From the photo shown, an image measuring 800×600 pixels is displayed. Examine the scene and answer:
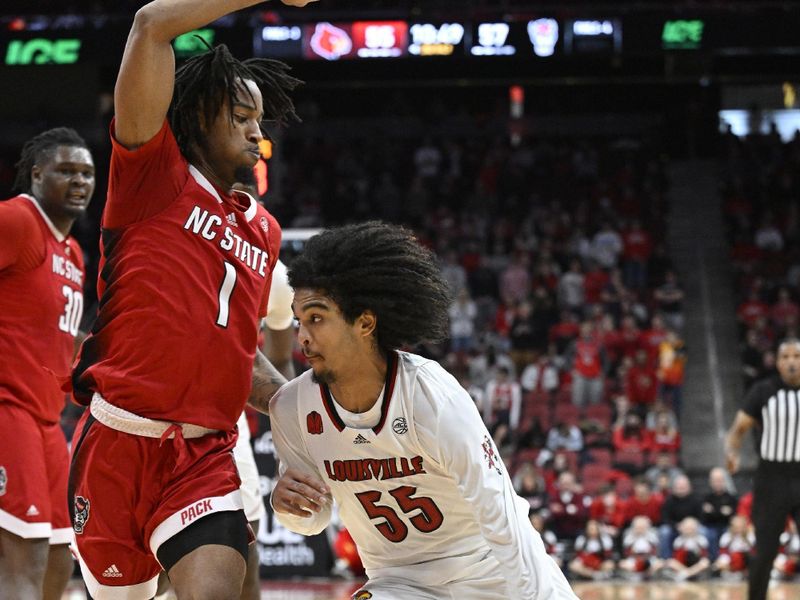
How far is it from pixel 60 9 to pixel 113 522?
17.0 m

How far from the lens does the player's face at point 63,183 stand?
5.17 meters

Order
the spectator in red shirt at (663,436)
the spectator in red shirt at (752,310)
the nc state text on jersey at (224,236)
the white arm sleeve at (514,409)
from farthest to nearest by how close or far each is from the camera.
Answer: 1. the spectator in red shirt at (752,310)
2. the white arm sleeve at (514,409)
3. the spectator in red shirt at (663,436)
4. the nc state text on jersey at (224,236)

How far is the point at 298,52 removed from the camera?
16.3 metres

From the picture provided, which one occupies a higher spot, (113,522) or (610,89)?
(610,89)

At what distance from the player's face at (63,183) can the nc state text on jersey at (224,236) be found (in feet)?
5.68

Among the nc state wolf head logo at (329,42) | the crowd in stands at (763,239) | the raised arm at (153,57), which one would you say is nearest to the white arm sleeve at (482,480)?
the raised arm at (153,57)

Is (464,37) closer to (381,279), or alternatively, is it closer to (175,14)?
(381,279)

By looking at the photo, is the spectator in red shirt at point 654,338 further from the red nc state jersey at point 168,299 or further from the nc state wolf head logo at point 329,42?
the red nc state jersey at point 168,299

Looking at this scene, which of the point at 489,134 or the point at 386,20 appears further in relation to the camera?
the point at 489,134

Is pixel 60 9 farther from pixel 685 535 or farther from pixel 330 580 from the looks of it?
pixel 685 535

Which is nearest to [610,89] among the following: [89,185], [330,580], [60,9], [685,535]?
[60,9]

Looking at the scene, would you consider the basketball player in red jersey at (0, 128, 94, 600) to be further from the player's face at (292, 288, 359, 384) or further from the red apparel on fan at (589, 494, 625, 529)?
the red apparel on fan at (589, 494, 625, 529)

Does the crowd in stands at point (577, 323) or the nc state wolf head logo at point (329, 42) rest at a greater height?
the nc state wolf head logo at point (329, 42)

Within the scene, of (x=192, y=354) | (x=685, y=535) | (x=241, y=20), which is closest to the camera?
(x=192, y=354)
